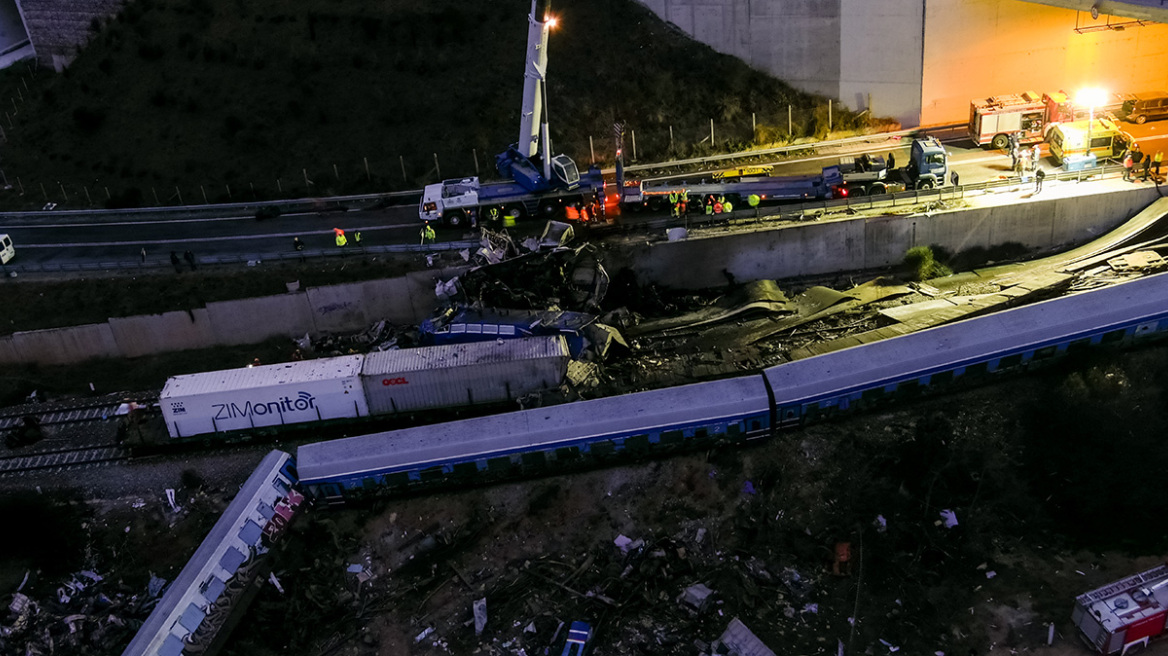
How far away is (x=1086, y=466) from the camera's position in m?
30.8

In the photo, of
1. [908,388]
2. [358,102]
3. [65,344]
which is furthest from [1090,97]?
[65,344]

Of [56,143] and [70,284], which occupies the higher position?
[56,143]

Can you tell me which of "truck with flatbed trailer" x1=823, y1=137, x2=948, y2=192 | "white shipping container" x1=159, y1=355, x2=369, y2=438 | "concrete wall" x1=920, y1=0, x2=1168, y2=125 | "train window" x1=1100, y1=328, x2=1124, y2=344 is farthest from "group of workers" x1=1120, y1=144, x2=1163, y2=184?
"white shipping container" x1=159, y1=355, x2=369, y2=438

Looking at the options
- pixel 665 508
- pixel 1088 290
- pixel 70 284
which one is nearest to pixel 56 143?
pixel 70 284

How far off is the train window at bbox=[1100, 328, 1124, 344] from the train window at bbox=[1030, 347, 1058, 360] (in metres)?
1.81

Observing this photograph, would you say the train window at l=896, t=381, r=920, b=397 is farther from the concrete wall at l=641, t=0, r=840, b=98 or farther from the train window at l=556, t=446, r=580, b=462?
the concrete wall at l=641, t=0, r=840, b=98

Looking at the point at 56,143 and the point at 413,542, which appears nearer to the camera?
the point at 413,542

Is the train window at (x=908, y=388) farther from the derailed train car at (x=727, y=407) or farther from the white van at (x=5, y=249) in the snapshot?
the white van at (x=5, y=249)

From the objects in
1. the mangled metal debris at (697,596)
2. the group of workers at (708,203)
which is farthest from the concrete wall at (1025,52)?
the mangled metal debris at (697,596)

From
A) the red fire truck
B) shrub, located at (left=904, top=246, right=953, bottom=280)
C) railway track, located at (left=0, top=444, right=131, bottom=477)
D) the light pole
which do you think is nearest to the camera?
the red fire truck

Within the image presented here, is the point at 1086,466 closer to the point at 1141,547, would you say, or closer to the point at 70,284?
the point at 1141,547

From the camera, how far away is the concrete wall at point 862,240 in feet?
135

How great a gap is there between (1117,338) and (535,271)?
21.2m

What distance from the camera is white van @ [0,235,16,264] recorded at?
44156 millimetres
